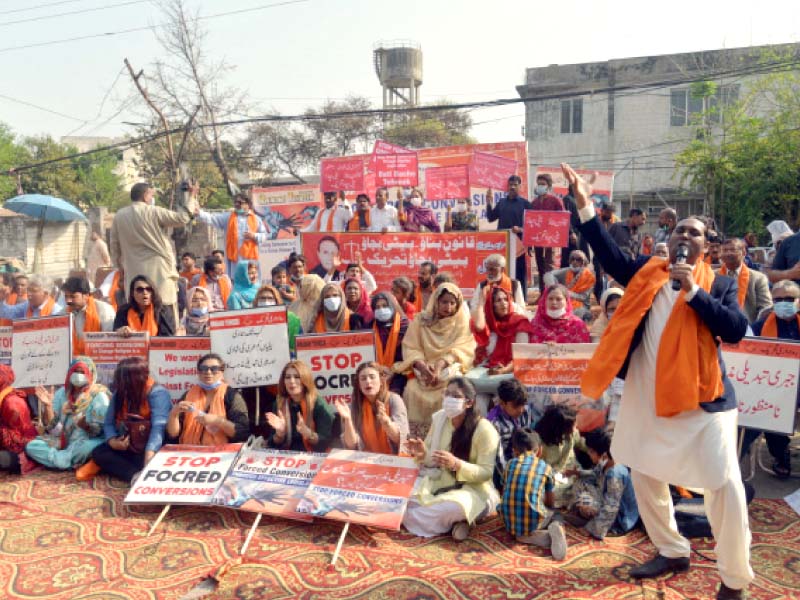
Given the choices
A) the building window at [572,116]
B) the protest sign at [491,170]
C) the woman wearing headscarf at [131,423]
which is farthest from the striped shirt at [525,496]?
the building window at [572,116]

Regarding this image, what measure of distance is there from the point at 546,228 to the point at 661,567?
5.87 m

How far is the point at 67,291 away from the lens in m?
6.64

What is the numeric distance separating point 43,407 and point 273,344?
90.4 inches

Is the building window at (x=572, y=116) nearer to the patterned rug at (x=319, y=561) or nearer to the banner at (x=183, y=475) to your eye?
the patterned rug at (x=319, y=561)

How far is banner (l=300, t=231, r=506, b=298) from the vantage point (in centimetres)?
830

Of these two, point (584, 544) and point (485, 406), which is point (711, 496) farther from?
point (485, 406)

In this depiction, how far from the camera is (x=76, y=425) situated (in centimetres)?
557

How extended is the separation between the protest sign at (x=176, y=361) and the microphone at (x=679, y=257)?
4031 millimetres

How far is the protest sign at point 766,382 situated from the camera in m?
4.65

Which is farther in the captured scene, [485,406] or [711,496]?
[485,406]

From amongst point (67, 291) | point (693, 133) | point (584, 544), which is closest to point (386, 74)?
point (693, 133)

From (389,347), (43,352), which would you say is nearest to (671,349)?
(389,347)

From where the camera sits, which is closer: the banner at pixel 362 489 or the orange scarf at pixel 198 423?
the banner at pixel 362 489

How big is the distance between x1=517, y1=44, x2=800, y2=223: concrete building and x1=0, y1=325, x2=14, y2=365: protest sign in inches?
766
